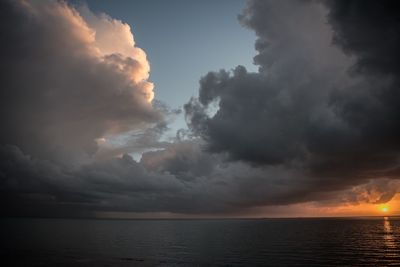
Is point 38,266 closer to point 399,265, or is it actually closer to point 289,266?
point 289,266

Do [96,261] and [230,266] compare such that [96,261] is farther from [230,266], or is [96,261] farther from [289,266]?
[289,266]

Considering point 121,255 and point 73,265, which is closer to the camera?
point 73,265

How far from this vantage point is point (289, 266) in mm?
68312

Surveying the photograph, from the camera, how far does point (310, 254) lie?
281 feet

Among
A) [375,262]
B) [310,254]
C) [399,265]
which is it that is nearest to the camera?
[399,265]

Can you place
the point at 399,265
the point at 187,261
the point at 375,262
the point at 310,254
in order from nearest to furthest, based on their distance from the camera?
the point at 399,265
the point at 375,262
the point at 187,261
the point at 310,254

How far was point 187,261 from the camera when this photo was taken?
7781 centimetres

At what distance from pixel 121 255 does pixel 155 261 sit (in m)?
15.6

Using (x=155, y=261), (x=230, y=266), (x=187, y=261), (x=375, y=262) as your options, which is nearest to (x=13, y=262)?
(x=155, y=261)

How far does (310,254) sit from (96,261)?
5858 centimetres

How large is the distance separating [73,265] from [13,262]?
52.6 ft

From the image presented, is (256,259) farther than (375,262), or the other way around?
(256,259)

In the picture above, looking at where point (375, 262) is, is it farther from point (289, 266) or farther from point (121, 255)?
point (121, 255)

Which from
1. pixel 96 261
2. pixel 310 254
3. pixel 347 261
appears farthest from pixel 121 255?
pixel 347 261
